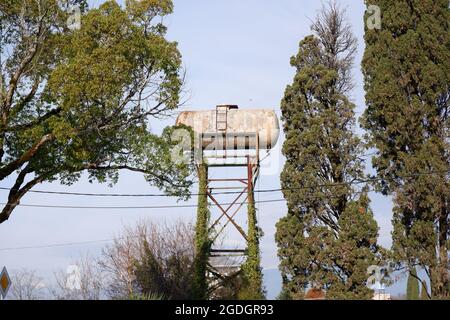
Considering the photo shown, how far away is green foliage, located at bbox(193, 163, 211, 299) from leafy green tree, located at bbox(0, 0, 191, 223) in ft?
11.3

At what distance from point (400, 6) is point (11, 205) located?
16.8 m

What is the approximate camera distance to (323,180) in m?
26.6

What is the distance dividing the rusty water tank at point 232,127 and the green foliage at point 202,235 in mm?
1342

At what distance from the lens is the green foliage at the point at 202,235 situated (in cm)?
2477

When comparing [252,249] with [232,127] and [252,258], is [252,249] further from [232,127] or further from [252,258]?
[232,127]

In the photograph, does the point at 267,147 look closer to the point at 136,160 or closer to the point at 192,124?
the point at 192,124

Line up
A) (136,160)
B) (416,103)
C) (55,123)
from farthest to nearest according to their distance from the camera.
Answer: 1. (416,103)
2. (136,160)
3. (55,123)

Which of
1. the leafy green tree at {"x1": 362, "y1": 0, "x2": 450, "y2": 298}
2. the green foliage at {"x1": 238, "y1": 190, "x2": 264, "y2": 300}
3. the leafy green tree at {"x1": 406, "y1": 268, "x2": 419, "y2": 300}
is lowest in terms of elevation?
the leafy green tree at {"x1": 406, "y1": 268, "x2": 419, "y2": 300}

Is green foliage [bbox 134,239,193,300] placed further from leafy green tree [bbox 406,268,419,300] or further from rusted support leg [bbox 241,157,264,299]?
leafy green tree [bbox 406,268,419,300]

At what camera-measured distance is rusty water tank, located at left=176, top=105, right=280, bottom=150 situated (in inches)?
1024

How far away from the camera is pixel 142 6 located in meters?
20.5

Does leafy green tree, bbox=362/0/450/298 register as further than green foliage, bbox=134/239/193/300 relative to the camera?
No

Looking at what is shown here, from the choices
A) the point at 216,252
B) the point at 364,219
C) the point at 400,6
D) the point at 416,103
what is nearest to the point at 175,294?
the point at 216,252

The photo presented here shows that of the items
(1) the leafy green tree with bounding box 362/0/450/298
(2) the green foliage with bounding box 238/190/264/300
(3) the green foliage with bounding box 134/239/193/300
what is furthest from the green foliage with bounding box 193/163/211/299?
(1) the leafy green tree with bounding box 362/0/450/298
